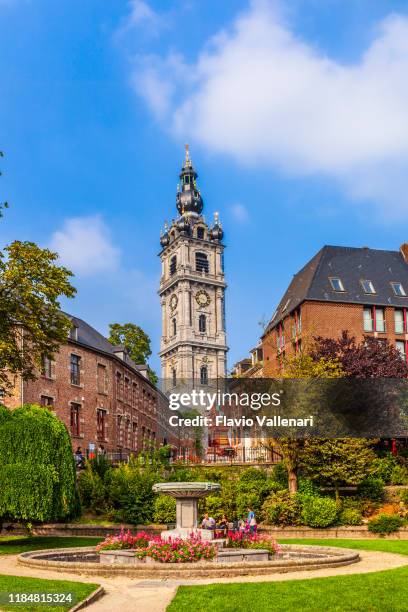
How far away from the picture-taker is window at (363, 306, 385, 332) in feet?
164

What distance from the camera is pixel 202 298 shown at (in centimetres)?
12012

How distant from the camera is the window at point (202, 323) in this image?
119000 millimetres

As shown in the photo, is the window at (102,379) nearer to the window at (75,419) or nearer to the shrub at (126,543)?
the window at (75,419)

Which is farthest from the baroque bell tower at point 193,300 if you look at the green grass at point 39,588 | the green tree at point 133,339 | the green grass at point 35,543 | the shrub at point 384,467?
the green grass at point 39,588

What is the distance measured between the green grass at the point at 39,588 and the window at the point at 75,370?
28.6m

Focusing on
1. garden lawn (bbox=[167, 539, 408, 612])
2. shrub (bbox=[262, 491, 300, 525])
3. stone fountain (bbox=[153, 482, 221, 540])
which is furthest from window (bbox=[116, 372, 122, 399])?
garden lawn (bbox=[167, 539, 408, 612])

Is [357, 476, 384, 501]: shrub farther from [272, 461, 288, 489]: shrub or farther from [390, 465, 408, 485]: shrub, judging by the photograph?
[272, 461, 288, 489]: shrub

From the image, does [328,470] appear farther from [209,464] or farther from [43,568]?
[43,568]

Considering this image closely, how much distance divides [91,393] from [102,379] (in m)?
2.11

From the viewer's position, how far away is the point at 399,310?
51.3m

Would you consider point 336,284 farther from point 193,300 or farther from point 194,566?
point 193,300

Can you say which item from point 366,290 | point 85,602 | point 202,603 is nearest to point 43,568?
point 85,602

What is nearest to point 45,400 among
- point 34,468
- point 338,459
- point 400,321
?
point 34,468

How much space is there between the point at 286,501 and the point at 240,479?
377 centimetres
